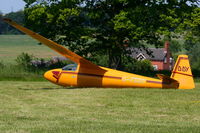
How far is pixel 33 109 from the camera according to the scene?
1602 cm

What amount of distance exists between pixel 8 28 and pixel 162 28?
12049 cm

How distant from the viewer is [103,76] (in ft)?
76.8

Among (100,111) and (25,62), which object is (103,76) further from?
(25,62)

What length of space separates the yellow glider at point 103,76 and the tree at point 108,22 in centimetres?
1227

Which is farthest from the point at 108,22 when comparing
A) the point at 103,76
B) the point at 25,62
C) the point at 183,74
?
the point at 183,74

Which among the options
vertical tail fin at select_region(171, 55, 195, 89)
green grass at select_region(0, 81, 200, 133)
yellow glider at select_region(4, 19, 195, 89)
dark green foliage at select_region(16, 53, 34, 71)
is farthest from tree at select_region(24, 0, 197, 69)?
green grass at select_region(0, 81, 200, 133)

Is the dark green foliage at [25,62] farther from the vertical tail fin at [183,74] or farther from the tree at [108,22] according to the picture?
the vertical tail fin at [183,74]

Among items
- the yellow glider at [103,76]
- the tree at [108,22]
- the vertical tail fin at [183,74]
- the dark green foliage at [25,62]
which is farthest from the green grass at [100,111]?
the dark green foliage at [25,62]

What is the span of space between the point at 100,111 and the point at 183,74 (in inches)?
293

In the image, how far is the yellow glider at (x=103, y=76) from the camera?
2211 centimetres

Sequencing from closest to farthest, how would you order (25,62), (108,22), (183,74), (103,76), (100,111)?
(100,111) < (183,74) < (103,76) < (108,22) < (25,62)

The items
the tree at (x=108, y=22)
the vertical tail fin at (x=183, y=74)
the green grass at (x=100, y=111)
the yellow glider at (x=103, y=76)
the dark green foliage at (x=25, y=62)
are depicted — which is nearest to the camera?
the green grass at (x=100, y=111)

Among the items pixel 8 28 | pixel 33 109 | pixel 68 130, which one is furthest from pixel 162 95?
pixel 8 28

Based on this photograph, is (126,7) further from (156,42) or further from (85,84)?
(85,84)
